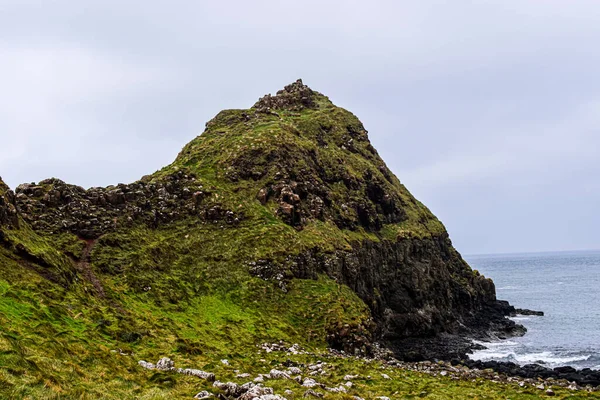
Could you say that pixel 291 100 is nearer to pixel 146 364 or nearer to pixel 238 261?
pixel 238 261

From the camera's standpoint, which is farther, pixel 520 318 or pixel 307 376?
pixel 520 318

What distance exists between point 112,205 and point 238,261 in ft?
68.1

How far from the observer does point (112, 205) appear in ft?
213

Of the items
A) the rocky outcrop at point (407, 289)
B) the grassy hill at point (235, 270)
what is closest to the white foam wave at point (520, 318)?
the rocky outcrop at point (407, 289)

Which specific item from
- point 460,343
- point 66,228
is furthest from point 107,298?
point 460,343

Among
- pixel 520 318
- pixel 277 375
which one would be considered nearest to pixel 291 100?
pixel 520 318

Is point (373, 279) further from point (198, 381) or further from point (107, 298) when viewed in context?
point (198, 381)

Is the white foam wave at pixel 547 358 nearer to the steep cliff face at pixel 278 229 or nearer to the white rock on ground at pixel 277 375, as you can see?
the steep cliff face at pixel 278 229

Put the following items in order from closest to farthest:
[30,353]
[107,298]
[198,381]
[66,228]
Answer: [30,353]
[198,381]
[107,298]
[66,228]

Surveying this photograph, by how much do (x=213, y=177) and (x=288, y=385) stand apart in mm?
62245

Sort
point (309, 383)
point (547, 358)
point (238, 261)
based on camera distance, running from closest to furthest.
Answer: point (309, 383)
point (238, 261)
point (547, 358)

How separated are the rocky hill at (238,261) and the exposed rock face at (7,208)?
21 centimetres

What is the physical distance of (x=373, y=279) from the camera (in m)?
81.6

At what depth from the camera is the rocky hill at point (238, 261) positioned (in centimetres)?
3275
